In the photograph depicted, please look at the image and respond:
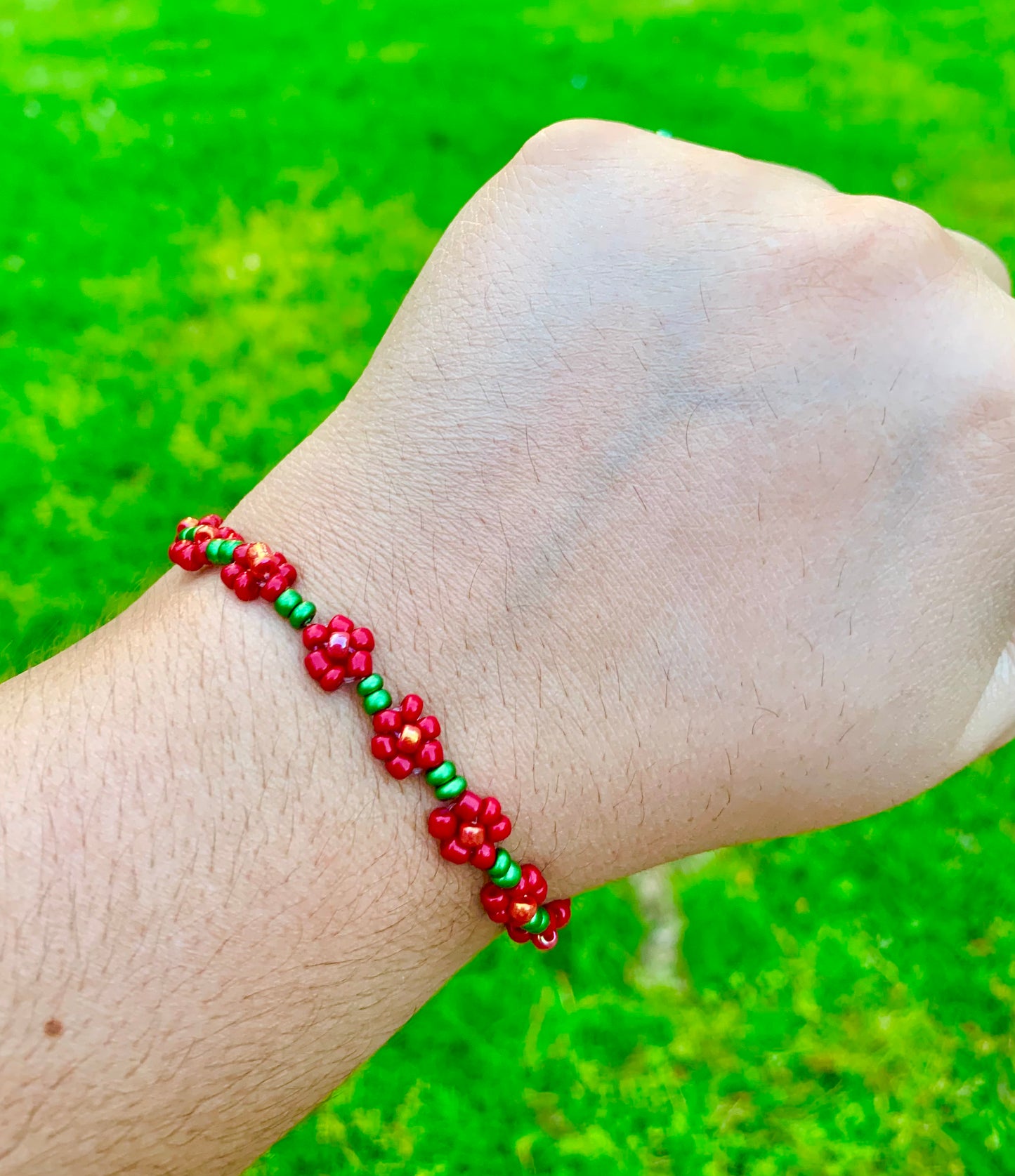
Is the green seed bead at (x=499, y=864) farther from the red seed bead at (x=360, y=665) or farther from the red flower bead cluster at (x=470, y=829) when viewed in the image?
the red seed bead at (x=360, y=665)

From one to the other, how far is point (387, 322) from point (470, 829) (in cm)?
241

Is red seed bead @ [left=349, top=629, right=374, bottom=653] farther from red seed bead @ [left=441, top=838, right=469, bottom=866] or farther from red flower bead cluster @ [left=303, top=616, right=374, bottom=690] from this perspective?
red seed bead @ [left=441, top=838, right=469, bottom=866]

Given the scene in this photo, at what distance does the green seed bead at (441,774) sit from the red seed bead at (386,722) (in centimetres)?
8

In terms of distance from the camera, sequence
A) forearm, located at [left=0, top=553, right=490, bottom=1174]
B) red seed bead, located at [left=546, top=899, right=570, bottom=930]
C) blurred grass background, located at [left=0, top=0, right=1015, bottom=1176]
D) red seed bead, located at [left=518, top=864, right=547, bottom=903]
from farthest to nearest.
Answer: blurred grass background, located at [left=0, top=0, right=1015, bottom=1176] < red seed bead, located at [left=546, top=899, right=570, bottom=930] < red seed bead, located at [left=518, top=864, right=547, bottom=903] < forearm, located at [left=0, top=553, right=490, bottom=1174]

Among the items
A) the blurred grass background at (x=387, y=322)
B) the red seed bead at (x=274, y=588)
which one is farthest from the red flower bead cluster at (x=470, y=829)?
the blurred grass background at (x=387, y=322)

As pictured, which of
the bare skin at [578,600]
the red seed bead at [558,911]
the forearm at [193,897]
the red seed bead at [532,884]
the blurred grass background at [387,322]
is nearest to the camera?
the forearm at [193,897]

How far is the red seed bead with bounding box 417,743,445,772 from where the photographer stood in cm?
128

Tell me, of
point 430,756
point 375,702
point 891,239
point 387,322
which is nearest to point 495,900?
point 430,756

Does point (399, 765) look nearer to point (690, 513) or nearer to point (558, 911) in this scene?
point (558, 911)

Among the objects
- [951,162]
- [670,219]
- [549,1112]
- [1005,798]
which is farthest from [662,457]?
[951,162]

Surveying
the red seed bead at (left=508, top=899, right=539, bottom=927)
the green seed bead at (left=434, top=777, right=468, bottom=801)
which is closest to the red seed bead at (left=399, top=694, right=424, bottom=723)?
the green seed bead at (left=434, top=777, right=468, bottom=801)

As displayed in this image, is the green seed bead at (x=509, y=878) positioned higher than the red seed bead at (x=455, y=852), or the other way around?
the red seed bead at (x=455, y=852)

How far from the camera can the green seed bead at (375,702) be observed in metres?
1.27

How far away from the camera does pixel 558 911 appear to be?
146 cm
